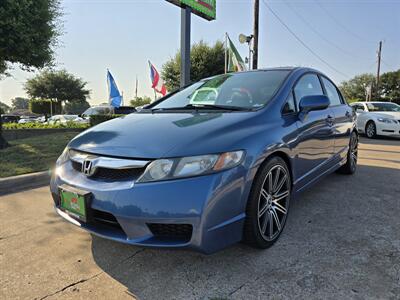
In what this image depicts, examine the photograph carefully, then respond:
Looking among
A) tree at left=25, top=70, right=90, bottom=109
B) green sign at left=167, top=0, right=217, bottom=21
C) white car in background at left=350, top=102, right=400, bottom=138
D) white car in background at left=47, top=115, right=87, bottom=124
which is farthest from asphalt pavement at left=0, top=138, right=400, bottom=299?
tree at left=25, top=70, right=90, bottom=109

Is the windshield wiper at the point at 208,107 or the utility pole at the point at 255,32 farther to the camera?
the utility pole at the point at 255,32

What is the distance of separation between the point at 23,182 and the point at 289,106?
3767mm

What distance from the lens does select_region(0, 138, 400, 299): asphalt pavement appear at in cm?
197

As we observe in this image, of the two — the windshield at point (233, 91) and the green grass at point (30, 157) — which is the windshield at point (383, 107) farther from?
the green grass at point (30, 157)

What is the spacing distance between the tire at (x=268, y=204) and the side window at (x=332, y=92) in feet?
5.83

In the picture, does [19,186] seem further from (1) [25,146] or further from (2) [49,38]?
(2) [49,38]

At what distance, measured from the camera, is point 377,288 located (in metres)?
1.97

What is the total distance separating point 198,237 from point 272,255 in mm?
795

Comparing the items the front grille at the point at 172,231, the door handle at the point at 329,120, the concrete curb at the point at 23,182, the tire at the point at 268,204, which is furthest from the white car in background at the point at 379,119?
the front grille at the point at 172,231

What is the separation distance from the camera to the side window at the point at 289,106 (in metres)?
2.81

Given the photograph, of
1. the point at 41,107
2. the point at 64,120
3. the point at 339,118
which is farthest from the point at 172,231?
the point at 41,107

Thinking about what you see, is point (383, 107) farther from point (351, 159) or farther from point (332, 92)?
point (332, 92)

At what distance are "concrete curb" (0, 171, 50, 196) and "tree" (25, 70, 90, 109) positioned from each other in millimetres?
35775

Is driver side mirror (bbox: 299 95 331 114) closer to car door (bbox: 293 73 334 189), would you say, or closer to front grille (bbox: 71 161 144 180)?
car door (bbox: 293 73 334 189)
